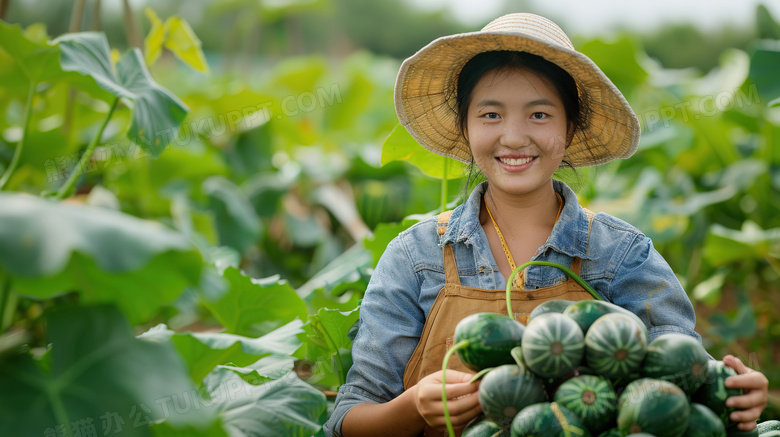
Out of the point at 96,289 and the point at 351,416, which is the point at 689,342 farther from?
the point at 96,289

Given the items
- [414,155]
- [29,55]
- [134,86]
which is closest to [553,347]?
[414,155]

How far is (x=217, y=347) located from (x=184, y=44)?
114 cm

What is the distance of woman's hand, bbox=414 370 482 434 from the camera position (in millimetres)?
1189

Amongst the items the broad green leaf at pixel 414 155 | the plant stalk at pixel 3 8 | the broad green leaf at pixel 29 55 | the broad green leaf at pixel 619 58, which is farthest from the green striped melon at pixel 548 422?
the broad green leaf at pixel 619 58

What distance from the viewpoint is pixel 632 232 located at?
1.53 metres

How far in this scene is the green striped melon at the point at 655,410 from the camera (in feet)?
3.43

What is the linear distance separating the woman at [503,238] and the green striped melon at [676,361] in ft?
0.85

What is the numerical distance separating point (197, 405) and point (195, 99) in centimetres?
310

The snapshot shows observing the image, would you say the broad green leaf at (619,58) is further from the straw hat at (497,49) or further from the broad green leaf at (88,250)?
the broad green leaf at (88,250)

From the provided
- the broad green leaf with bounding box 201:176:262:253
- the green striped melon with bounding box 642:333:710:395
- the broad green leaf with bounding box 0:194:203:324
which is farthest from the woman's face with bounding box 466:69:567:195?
the broad green leaf with bounding box 201:176:262:253

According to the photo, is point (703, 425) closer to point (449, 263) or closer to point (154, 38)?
point (449, 263)

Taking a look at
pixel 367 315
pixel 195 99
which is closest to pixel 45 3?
pixel 195 99

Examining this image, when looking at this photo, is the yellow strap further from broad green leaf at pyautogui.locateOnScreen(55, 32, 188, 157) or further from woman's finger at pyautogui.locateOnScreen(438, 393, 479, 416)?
broad green leaf at pyautogui.locateOnScreen(55, 32, 188, 157)

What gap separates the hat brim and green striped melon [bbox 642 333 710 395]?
21.1 inches
